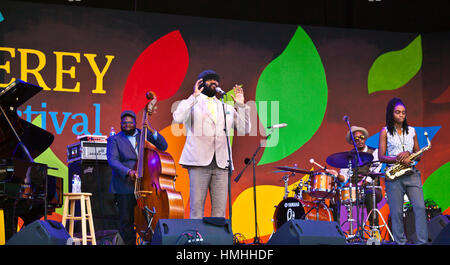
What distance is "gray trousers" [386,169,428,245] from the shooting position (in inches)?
212

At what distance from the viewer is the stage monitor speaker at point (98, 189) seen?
23.3 feet

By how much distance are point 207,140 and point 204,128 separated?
0.59 ft

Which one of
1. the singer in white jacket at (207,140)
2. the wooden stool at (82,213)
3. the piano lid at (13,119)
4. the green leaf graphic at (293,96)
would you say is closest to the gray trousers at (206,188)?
the singer in white jacket at (207,140)

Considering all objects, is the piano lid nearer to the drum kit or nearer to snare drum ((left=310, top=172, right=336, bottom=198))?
the drum kit

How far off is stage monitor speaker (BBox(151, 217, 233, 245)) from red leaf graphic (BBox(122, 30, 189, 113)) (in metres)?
4.46

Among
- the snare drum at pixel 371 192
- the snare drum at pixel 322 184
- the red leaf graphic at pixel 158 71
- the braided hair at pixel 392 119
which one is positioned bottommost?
the snare drum at pixel 371 192

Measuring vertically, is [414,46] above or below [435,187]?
above

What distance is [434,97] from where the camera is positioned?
9.07 meters

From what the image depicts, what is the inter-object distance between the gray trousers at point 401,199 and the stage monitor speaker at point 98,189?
3.36 meters

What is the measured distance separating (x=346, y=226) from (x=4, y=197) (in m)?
5.05

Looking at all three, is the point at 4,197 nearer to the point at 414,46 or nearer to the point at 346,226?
the point at 346,226

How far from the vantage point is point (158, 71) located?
8375mm

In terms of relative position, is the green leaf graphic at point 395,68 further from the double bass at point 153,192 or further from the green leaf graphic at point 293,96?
the double bass at point 153,192
